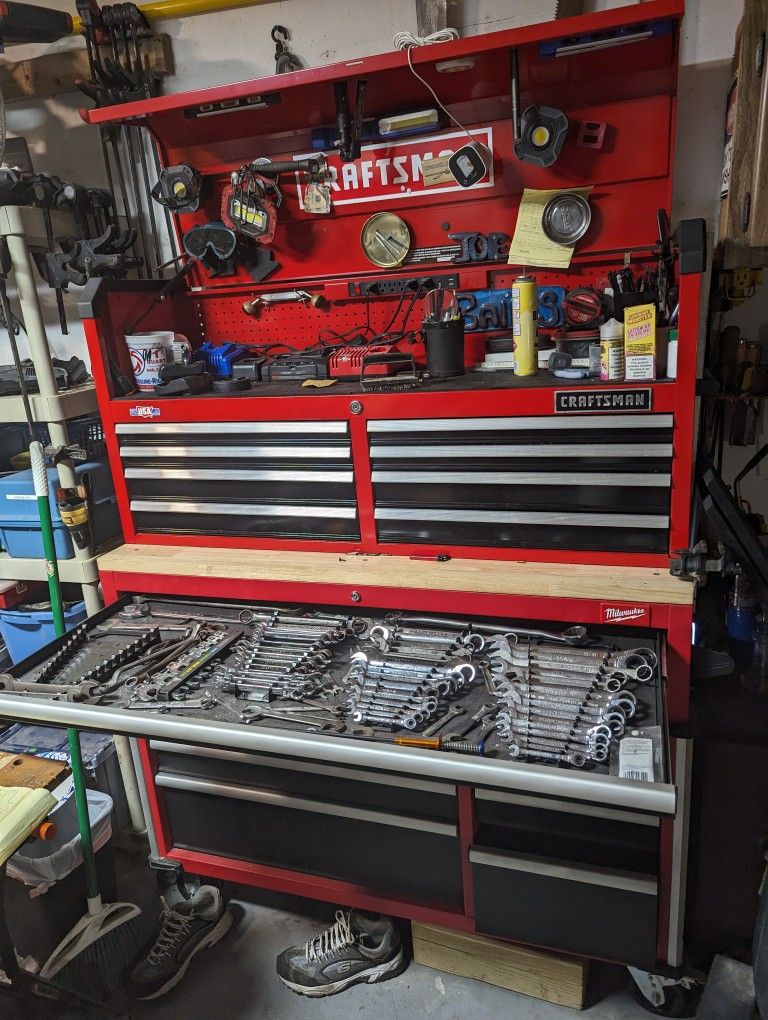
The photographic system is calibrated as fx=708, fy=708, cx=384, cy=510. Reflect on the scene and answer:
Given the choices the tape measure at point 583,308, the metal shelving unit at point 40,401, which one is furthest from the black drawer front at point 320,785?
the tape measure at point 583,308

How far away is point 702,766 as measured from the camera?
1425 mm

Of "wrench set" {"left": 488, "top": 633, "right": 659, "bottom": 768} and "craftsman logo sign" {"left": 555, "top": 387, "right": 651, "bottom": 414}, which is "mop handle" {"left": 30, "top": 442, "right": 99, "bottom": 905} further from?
"craftsman logo sign" {"left": 555, "top": 387, "right": 651, "bottom": 414}

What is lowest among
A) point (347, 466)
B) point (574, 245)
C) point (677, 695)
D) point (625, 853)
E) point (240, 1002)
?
point (240, 1002)

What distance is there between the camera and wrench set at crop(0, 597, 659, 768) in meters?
1.18

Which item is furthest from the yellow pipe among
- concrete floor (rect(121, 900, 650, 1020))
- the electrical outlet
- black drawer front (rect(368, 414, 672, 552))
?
concrete floor (rect(121, 900, 650, 1020))

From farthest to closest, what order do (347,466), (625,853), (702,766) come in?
(347,466) → (702,766) → (625,853)

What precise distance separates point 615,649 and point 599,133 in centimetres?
110

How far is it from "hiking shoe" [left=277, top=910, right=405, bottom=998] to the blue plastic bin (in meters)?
1.04

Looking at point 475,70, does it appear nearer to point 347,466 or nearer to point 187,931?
point 347,466

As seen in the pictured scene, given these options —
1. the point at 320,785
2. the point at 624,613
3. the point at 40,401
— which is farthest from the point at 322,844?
the point at 40,401

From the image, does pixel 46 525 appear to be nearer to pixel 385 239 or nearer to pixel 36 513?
pixel 36 513

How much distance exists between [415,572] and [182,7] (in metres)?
1.65

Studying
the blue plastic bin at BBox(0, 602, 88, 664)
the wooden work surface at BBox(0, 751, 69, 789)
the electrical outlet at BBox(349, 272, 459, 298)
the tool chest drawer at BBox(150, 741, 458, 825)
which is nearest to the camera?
the tool chest drawer at BBox(150, 741, 458, 825)

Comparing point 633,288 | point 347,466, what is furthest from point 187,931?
point 633,288
